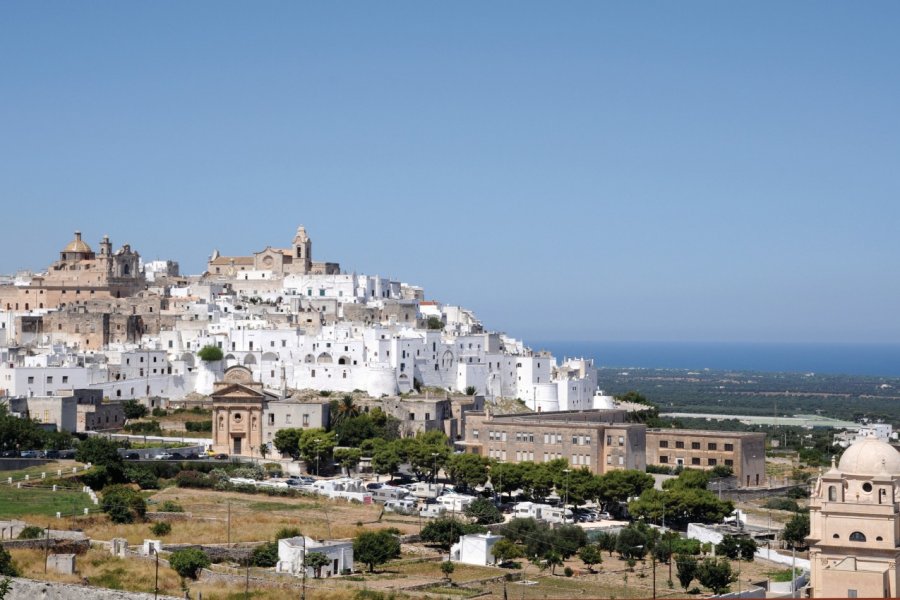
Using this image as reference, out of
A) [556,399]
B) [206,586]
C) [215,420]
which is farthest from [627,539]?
[556,399]

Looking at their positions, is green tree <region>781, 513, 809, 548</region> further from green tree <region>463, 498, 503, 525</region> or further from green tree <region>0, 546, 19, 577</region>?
green tree <region>0, 546, 19, 577</region>

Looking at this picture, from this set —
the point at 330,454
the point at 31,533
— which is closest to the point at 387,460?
the point at 330,454

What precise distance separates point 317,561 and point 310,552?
410 mm

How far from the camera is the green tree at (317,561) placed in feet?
134

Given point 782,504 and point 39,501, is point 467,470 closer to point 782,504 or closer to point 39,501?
point 782,504

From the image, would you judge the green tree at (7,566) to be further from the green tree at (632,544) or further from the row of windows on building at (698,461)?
the row of windows on building at (698,461)

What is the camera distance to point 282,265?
291 feet

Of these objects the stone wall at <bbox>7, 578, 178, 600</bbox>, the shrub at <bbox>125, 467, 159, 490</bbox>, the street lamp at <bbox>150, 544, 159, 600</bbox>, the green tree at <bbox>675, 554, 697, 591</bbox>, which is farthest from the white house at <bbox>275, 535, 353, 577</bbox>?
the shrub at <bbox>125, 467, 159, 490</bbox>

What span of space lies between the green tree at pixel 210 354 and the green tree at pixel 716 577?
1393 inches

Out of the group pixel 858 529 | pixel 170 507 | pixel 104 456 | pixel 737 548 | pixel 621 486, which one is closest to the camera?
pixel 858 529

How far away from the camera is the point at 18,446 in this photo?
5794 centimetres

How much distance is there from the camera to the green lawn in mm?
46031

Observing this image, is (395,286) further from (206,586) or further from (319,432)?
(206,586)

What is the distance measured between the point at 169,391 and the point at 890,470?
46.8 meters
